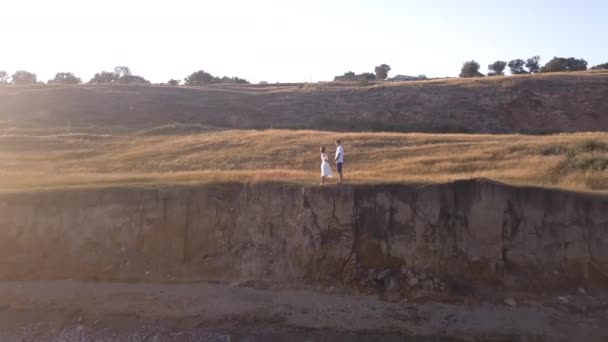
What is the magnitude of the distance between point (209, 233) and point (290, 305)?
3.19 meters

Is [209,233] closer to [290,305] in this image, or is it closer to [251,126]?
[290,305]

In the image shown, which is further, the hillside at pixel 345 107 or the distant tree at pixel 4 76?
the distant tree at pixel 4 76

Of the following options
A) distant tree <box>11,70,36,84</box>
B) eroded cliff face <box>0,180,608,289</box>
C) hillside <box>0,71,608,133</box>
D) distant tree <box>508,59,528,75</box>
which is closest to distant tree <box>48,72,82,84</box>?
distant tree <box>11,70,36,84</box>

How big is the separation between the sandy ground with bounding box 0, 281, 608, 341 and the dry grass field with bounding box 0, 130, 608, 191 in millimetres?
3751

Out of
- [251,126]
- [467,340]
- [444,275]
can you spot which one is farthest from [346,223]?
[251,126]

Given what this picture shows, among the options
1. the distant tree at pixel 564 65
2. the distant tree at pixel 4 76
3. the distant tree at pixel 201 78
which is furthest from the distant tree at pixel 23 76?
the distant tree at pixel 564 65

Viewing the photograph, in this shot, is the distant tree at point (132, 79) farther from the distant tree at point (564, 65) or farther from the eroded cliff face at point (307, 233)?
the eroded cliff face at point (307, 233)

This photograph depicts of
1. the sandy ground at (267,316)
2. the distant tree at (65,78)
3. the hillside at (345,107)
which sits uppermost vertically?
the distant tree at (65,78)

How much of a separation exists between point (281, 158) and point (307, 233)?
15.3m

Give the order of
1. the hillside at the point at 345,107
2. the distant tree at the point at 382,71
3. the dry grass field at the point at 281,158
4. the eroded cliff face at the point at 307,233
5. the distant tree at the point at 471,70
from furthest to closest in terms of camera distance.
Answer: the distant tree at the point at 382,71 → the distant tree at the point at 471,70 → the hillside at the point at 345,107 → the dry grass field at the point at 281,158 → the eroded cliff face at the point at 307,233

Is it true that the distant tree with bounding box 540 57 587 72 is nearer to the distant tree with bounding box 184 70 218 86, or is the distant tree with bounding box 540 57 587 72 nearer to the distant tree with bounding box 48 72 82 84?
the distant tree with bounding box 184 70 218 86

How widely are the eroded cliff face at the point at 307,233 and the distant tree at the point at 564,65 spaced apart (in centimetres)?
8222

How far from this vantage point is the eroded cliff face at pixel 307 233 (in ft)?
52.3

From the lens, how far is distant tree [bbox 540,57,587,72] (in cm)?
9238
